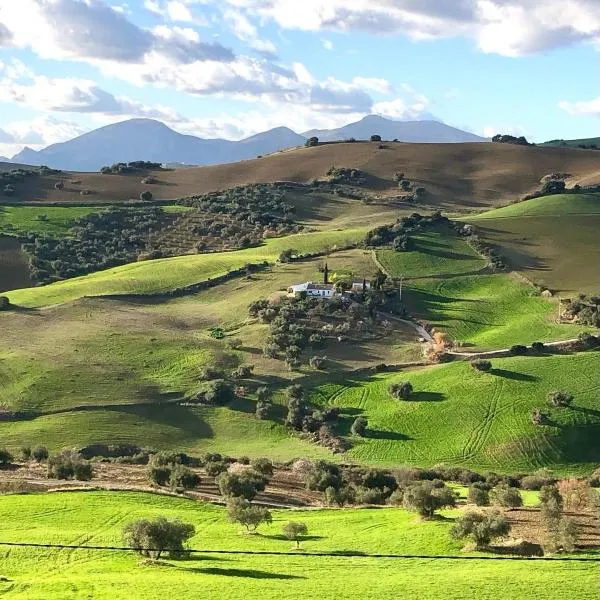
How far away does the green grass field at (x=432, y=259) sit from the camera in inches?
4090

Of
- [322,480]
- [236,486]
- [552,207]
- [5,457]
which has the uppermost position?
[552,207]

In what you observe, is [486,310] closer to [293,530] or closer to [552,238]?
[552,238]

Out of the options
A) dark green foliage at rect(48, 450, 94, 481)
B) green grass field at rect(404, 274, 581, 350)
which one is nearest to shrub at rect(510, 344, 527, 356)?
green grass field at rect(404, 274, 581, 350)

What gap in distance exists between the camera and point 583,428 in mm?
65312

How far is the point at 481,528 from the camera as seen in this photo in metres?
35.0

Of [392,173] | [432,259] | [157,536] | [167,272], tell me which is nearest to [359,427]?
[157,536]

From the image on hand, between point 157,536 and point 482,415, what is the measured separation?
131 ft

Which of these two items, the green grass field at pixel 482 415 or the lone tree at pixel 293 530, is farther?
the green grass field at pixel 482 415

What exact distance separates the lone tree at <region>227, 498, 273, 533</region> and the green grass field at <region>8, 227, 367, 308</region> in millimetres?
60000

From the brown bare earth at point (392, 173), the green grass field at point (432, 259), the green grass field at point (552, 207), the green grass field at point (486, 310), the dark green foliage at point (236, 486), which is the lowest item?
the dark green foliage at point (236, 486)

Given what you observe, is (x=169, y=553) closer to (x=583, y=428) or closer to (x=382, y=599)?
(x=382, y=599)

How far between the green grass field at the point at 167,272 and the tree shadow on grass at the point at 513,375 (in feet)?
143

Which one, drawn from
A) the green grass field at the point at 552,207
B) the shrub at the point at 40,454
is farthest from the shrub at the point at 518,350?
the green grass field at the point at 552,207

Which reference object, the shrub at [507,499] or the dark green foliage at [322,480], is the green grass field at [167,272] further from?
the shrub at [507,499]
